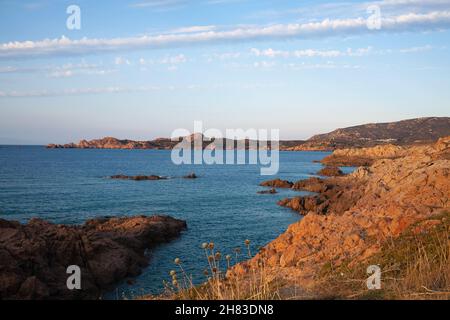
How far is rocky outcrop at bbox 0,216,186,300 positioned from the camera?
16.5m

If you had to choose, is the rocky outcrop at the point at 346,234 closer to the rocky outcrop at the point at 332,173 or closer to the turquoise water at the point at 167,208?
the turquoise water at the point at 167,208

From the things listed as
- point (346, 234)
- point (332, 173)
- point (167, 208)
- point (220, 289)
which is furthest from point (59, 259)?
point (332, 173)

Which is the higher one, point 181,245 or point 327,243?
point 327,243

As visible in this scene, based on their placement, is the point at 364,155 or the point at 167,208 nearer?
the point at 167,208

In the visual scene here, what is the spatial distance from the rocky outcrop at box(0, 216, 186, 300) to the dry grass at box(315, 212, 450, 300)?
1207 cm

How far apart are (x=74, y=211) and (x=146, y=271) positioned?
19230 millimetres

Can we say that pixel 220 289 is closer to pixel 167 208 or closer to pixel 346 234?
pixel 346 234

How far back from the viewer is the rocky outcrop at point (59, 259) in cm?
1648

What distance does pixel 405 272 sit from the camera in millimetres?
7570

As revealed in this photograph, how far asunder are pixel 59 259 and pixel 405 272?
16527 millimetres

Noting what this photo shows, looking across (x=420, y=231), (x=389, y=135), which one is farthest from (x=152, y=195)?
(x=389, y=135)
